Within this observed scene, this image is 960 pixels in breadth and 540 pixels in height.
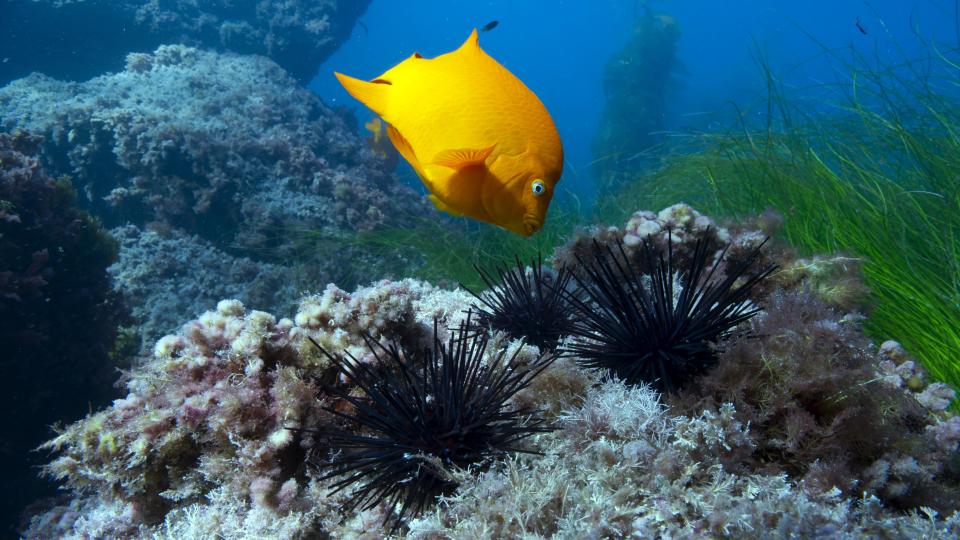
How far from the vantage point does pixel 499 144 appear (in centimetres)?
217

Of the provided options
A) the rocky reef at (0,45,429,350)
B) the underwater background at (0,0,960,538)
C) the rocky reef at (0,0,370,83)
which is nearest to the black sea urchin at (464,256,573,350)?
the underwater background at (0,0,960,538)

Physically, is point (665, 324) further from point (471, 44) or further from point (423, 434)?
point (471, 44)

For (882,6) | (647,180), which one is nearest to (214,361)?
(647,180)

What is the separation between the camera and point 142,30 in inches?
656

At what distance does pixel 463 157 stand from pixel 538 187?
0.37 metres

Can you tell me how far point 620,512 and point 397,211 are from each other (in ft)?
33.0

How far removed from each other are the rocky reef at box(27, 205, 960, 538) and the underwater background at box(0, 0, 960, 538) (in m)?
0.01

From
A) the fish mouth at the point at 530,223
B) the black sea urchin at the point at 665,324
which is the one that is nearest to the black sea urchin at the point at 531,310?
the black sea urchin at the point at 665,324

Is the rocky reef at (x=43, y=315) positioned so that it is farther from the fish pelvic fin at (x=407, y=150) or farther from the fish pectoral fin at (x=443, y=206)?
the fish pectoral fin at (x=443, y=206)

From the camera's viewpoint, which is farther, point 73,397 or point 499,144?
point 73,397

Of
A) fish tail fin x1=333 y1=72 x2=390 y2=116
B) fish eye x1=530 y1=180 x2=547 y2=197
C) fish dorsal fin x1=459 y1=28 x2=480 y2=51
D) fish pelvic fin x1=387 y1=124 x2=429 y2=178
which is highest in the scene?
fish dorsal fin x1=459 y1=28 x2=480 y2=51

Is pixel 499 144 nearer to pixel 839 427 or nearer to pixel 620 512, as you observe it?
pixel 620 512

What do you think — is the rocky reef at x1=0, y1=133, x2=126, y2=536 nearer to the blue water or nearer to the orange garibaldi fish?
the orange garibaldi fish

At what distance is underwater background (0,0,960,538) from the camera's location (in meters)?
1.89
